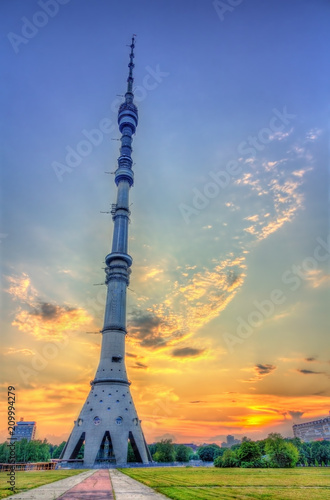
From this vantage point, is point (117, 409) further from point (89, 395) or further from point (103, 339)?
point (103, 339)

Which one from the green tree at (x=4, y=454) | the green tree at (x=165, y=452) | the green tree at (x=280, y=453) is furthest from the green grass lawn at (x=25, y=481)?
the green tree at (x=4, y=454)

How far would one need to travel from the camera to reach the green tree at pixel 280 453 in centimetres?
6611

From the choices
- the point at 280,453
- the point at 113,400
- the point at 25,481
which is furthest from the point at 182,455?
the point at 25,481

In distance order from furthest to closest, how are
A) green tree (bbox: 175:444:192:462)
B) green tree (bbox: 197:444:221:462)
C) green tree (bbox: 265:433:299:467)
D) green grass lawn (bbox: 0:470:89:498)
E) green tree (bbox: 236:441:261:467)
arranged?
green tree (bbox: 197:444:221:462)
green tree (bbox: 175:444:192:462)
green tree (bbox: 265:433:299:467)
green tree (bbox: 236:441:261:467)
green grass lawn (bbox: 0:470:89:498)

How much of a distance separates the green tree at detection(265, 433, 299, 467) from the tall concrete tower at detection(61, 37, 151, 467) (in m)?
29.8

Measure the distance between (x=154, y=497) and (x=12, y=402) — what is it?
36.3 ft

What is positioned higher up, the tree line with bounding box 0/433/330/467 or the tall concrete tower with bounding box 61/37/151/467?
the tall concrete tower with bounding box 61/37/151/467

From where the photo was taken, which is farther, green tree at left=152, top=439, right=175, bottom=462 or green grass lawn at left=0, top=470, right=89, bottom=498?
green tree at left=152, top=439, right=175, bottom=462

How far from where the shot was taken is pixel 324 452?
93125 millimetres

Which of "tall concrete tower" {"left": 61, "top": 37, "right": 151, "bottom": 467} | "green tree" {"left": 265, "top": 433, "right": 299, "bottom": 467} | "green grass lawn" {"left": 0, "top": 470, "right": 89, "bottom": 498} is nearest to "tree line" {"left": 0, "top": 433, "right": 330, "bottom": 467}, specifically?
"green tree" {"left": 265, "top": 433, "right": 299, "bottom": 467}

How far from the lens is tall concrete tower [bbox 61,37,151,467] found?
75250 mm

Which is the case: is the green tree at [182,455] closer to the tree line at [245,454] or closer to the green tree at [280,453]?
the tree line at [245,454]

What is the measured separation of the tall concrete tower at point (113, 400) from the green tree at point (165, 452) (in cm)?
1360

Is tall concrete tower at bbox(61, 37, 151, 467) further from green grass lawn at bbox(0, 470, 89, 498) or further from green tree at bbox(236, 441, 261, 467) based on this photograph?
green grass lawn at bbox(0, 470, 89, 498)
